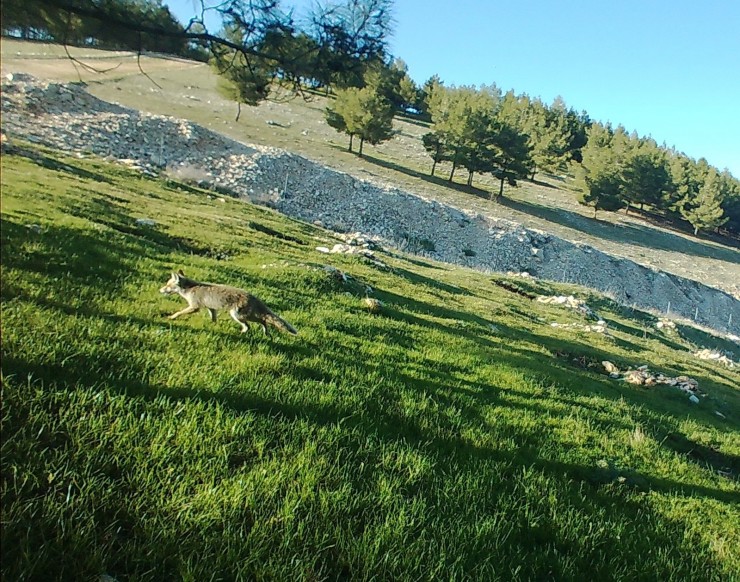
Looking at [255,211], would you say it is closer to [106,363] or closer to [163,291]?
[163,291]

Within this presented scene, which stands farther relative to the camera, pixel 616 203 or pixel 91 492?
pixel 616 203

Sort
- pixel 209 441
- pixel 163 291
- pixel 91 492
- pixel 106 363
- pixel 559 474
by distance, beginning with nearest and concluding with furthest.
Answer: pixel 91 492, pixel 209 441, pixel 106 363, pixel 559 474, pixel 163 291

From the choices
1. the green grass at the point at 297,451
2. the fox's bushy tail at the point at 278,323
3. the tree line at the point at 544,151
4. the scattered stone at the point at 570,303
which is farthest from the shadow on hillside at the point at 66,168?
the tree line at the point at 544,151

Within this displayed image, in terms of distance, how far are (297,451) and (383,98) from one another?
2116 inches

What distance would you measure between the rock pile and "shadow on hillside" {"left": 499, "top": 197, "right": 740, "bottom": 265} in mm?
14137

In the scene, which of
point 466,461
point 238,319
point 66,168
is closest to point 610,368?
point 466,461

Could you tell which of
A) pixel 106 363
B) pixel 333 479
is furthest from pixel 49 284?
pixel 333 479

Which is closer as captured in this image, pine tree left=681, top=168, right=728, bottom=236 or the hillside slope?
the hillside slope

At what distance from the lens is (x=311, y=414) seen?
173 inches

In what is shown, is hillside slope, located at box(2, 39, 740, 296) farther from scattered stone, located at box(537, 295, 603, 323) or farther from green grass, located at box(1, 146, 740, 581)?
green grass, located at box(1, 146, 740, 581)

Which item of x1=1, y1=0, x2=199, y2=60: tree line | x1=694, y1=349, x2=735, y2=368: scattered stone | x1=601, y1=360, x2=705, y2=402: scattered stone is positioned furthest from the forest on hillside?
x1=694, y1=349, x2=735, y2=368: scattered stone

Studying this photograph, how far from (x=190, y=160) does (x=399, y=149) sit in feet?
163

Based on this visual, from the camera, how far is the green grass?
2705mm

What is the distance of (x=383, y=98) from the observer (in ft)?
172
